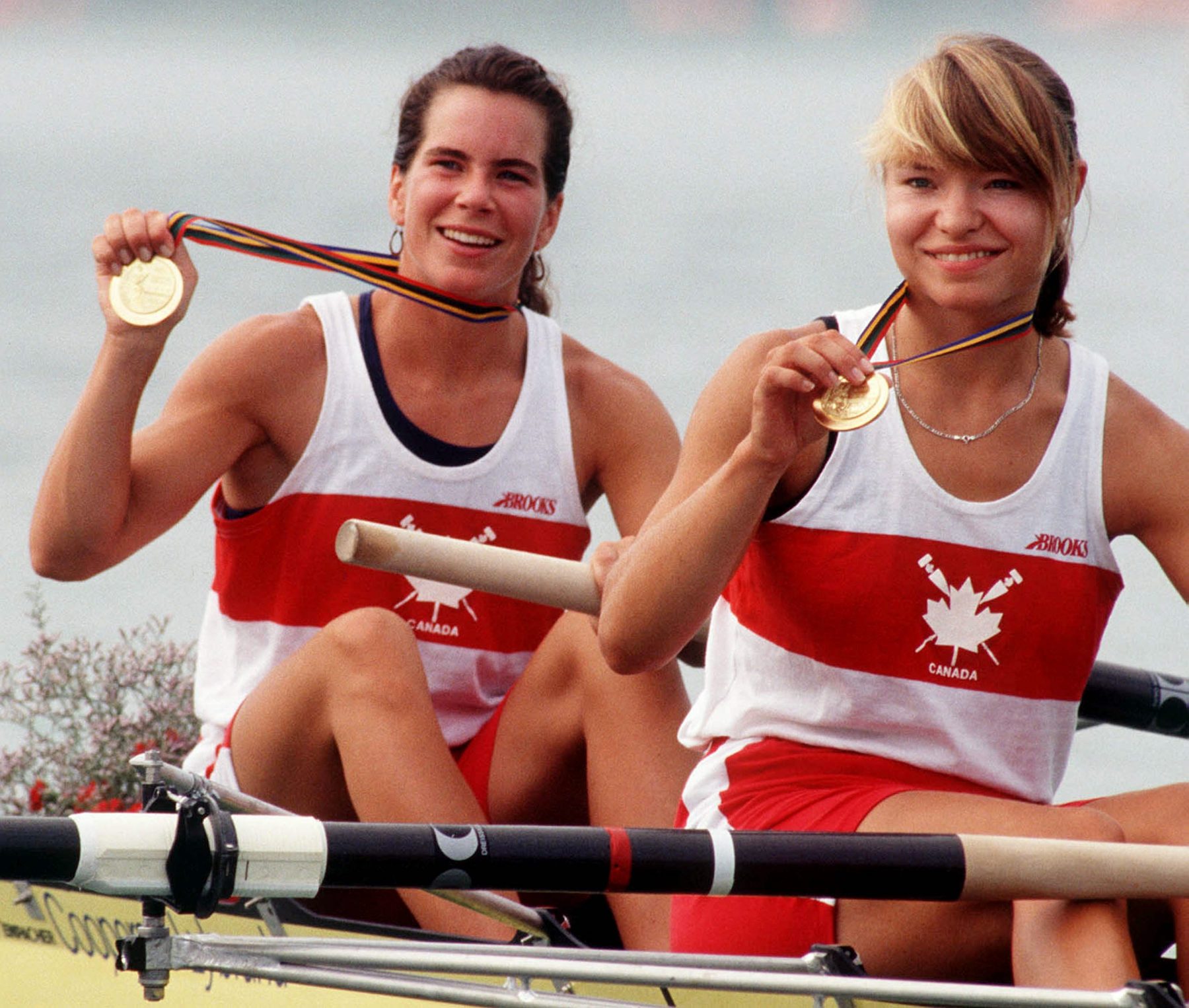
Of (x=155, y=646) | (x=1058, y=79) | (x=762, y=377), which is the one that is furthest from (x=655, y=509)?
(x=155, y=646)

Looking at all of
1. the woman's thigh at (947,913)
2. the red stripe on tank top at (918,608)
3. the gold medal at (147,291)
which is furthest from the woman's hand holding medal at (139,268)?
the woman's thigh at (947,913)

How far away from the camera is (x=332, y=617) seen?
8.04ft

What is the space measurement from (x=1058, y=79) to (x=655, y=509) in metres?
0.56

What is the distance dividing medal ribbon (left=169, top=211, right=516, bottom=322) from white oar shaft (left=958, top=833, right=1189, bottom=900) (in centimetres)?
113

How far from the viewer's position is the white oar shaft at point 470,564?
5.99ft

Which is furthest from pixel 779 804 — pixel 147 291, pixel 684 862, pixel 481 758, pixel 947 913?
pixel 147 291

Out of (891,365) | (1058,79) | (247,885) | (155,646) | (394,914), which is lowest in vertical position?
(247,885)

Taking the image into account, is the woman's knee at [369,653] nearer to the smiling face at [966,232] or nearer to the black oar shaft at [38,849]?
the smiling face at [966,232]

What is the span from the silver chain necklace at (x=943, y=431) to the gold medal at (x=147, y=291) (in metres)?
0.78

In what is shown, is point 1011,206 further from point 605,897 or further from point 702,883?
point 605,897

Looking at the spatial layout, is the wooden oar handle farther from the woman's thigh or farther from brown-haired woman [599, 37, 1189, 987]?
the woman's thigh

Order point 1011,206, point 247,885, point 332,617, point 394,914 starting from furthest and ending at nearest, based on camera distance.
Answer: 1. point 332,617
2. point 394,914
3. point 1011,206
4. point 247,885

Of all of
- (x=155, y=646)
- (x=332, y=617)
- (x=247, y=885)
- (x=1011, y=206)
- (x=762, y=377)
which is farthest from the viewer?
(x=155, y=646)

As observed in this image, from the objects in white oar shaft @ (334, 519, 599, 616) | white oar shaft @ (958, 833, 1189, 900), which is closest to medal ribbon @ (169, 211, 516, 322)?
white oar shaft @ (334, 519, 599, 616)
